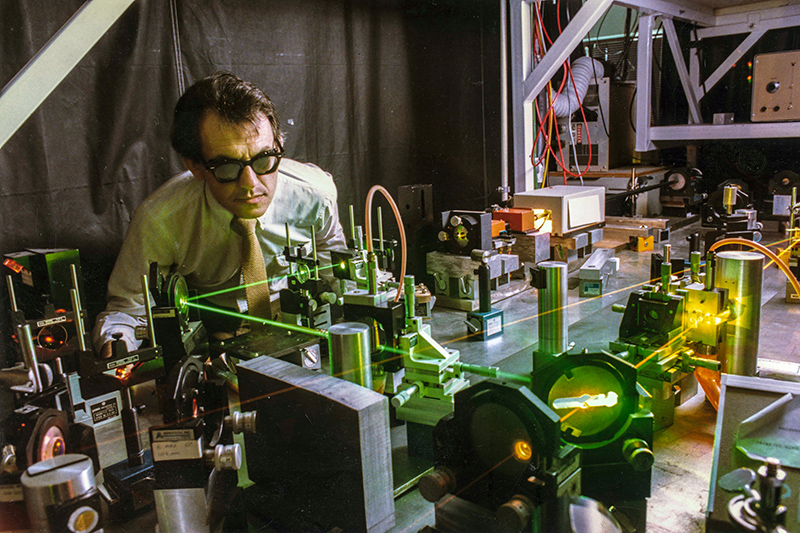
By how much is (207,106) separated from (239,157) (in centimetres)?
20

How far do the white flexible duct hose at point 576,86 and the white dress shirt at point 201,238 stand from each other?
2.09 metres

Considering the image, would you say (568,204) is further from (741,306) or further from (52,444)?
(52,444)

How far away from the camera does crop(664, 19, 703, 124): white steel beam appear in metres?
4.06

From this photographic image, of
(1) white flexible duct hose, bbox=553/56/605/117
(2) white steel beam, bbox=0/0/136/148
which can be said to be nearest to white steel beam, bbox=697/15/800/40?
(1) white flexible duct hose, bbox=553/56/605/117

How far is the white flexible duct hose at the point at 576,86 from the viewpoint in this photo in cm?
394

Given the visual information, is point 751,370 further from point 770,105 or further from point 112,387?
point 770,105

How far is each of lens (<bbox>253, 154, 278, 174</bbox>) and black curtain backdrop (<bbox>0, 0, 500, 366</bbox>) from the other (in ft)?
0.54

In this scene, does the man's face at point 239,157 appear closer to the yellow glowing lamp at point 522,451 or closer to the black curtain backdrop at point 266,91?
the black curtain backdrop at point 266,91

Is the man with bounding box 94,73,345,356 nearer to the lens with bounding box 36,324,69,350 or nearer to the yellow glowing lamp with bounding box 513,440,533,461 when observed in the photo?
the lens with bounding box 36,324,69,350

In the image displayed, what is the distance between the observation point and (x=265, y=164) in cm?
216

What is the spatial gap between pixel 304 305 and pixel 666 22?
363 centimetres

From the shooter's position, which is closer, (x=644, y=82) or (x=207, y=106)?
(x=207, y=106)

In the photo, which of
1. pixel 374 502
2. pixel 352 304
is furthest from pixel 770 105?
pixel 374 502

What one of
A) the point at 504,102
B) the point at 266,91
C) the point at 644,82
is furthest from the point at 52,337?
the point at 644,82
